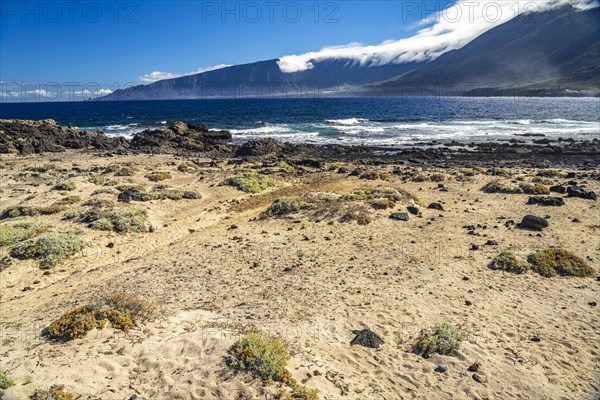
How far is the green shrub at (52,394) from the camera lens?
18.1ft

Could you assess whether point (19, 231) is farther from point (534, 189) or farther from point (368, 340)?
point (534, 189)

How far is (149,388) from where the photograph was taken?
604 cm

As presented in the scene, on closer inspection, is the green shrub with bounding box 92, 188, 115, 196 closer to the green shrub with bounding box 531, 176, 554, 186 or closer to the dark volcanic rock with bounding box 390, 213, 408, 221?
the dark volcanic rock with bounding box 390, 213, 408, 221

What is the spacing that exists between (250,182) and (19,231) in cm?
1127

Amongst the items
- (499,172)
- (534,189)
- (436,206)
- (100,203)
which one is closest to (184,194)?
(100,203)

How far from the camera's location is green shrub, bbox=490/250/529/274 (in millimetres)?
10867

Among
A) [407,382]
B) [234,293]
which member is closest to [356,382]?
[407,382]

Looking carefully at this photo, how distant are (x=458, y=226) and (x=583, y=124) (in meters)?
64.0

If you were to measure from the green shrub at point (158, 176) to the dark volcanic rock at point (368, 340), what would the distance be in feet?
60.8

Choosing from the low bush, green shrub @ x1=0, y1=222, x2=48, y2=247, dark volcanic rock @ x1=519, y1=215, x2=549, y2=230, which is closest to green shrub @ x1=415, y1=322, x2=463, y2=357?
the low bush

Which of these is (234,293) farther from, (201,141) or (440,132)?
(440,132)

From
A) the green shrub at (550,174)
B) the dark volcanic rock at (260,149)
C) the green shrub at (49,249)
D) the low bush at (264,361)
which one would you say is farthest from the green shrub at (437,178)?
the green shrub at (49,249)

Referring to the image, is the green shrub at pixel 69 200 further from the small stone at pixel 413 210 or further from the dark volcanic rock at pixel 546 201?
the dark volcanic rock at pixel 546 201

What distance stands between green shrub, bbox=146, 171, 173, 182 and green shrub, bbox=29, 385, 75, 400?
59.4 feet
